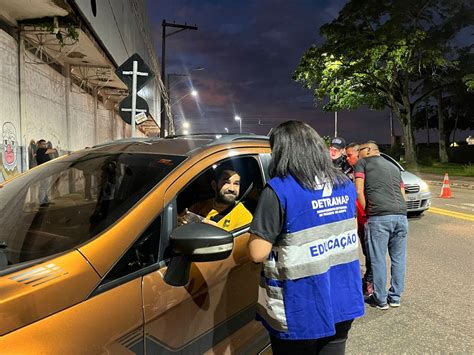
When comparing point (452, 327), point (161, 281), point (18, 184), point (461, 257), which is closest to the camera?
point (161, 281)

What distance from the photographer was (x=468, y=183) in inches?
770

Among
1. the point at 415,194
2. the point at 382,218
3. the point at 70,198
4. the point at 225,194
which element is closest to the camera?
the point at 70,198

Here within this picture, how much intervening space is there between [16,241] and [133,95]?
4573mm

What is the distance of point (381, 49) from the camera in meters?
24.4

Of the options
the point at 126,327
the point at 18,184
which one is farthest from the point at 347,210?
the point at 18,184

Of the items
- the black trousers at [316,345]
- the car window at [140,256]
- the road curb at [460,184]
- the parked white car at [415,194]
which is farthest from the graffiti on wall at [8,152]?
the road curb at [460,184]

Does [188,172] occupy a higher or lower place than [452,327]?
higher

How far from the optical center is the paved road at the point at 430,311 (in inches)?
139

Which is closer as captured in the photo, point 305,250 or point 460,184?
point 305,250

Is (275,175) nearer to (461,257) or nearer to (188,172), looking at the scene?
(188,172)

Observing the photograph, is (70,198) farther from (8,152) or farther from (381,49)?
(381,49)

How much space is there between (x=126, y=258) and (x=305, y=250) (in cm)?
78

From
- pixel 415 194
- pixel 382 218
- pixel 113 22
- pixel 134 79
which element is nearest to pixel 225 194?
pixel 382 218

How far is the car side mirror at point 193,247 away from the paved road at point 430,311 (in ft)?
7.05
